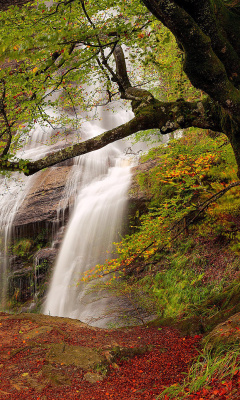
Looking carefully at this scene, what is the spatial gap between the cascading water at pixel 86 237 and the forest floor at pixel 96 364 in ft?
9.70

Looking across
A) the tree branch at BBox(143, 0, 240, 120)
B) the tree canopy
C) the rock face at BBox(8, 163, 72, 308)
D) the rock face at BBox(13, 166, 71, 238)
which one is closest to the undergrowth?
the tree canopy

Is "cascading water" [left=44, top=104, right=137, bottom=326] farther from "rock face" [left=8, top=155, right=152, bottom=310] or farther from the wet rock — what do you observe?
the wet rock

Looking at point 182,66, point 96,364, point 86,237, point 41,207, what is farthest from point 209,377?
point 41,207

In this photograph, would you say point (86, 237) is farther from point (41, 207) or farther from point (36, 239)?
point (41, 207)

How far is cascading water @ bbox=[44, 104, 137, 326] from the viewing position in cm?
948

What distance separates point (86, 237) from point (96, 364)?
729 cm

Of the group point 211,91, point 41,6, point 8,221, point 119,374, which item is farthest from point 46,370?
point 8,221

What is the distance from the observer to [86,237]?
11039mm

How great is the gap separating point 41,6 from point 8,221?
443 inches

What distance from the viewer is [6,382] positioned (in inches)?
135

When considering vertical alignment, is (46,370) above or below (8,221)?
below

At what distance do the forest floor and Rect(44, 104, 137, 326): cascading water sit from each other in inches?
116

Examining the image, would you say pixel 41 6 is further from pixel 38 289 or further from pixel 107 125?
pixel 107 125

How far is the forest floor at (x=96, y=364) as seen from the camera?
3082 millimetres
